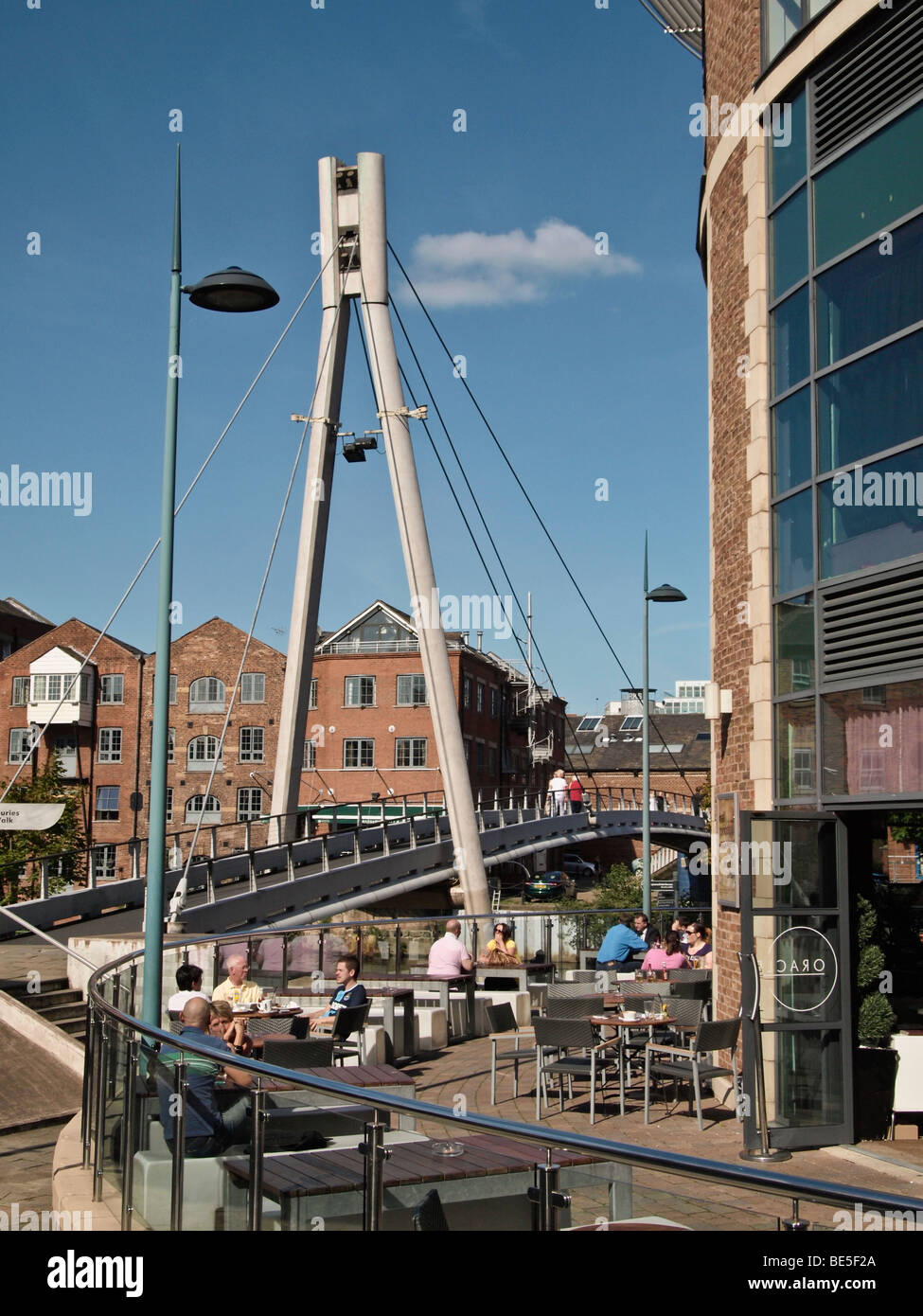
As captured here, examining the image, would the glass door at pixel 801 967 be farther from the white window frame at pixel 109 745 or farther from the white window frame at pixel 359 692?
the white window frame at pixel 109 745

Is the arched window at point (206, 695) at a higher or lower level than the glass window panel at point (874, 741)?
higher

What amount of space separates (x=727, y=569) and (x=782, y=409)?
62.6 inches

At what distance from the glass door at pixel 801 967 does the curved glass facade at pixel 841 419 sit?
461mm

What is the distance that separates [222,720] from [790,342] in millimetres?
54946

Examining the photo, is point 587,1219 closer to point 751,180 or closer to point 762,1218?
point 762,1218

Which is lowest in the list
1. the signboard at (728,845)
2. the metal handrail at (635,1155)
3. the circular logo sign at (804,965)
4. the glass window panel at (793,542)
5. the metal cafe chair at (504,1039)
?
the metal cafe chair at (504,1039)

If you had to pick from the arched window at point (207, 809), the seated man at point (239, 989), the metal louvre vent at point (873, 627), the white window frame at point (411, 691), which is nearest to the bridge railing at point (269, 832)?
the arched window at point (207, 809)

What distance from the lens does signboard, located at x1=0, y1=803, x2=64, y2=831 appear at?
37.8 feet

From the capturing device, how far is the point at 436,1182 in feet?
14.4

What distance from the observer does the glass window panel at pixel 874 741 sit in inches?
360

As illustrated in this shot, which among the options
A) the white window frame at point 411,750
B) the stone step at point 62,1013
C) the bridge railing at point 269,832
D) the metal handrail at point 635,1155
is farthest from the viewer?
the white window frame at point 411,750

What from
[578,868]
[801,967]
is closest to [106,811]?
[578,868]

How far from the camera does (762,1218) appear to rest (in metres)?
3.53
